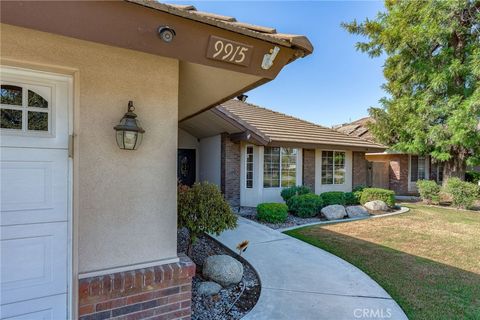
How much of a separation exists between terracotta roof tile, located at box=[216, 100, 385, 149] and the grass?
4.49 metres

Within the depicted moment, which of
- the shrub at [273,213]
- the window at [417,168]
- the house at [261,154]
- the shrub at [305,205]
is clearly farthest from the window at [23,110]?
the window at [417,168]

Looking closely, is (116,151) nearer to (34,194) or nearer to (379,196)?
(34,194)

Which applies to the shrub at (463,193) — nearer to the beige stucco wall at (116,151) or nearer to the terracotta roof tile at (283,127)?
the terracotta roof tile at (283,127)

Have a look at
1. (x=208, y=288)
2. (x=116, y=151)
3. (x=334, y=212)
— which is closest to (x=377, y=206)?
(x=334, y=212)

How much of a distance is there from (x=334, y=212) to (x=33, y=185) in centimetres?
961

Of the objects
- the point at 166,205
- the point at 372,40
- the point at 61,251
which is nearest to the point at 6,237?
the point at 61,251

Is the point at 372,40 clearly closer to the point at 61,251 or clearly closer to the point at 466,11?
the point at 466,11

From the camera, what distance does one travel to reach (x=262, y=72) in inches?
115

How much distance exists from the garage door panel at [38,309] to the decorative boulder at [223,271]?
7.36 feet

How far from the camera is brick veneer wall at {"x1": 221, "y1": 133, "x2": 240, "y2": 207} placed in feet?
38.1

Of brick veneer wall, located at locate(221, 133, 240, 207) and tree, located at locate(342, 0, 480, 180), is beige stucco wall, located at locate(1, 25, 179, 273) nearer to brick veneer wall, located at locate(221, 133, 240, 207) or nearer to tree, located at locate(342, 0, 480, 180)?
brick veneer wall, located at locate(221, 133, 240, 207)

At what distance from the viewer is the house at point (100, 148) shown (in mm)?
2340

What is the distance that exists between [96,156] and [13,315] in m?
1.59
